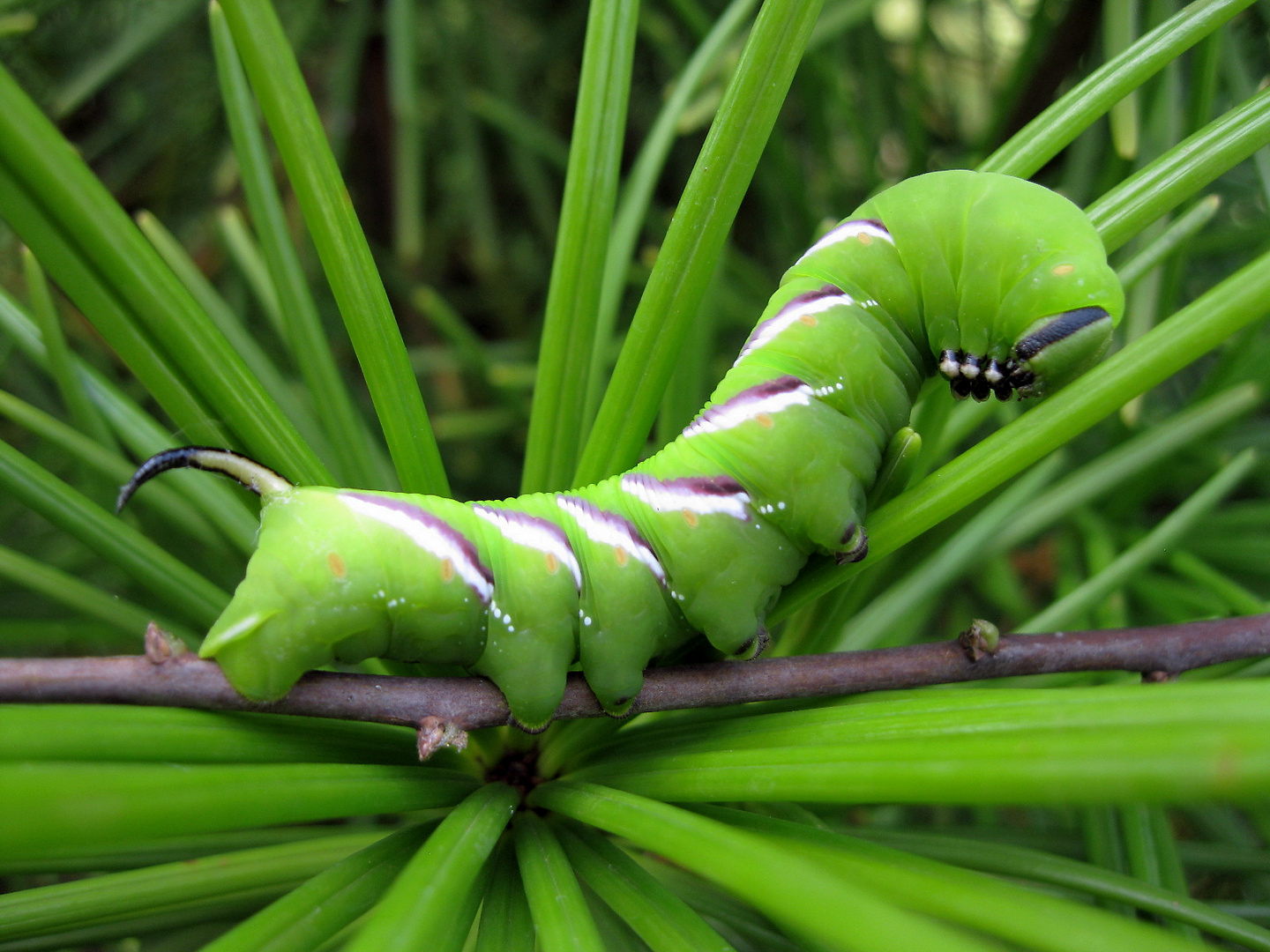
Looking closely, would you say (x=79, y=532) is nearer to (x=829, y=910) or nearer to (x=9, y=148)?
(x=9, y=148)

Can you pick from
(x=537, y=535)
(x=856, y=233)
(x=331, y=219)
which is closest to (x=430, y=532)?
(x=537, y=535)

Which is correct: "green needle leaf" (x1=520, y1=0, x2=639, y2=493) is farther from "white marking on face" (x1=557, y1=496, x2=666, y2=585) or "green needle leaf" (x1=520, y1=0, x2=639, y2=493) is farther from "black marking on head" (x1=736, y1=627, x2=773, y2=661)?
"black marking on head" (x1=736, y1=627, x2=773, y2=661)

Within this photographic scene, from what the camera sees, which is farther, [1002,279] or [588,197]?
[1002,279]

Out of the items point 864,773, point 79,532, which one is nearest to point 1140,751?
point 864,773

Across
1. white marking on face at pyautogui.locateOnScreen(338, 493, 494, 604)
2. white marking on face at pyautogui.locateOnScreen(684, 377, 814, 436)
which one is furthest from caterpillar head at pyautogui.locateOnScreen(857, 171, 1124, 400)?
white marking on face at pyautogui.locateOnScreen(338, 493, 494, 604)

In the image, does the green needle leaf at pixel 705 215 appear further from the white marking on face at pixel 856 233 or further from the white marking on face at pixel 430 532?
the white marking on face at pixel 856 233

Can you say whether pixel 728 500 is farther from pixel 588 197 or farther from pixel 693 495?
pixel 588 197
